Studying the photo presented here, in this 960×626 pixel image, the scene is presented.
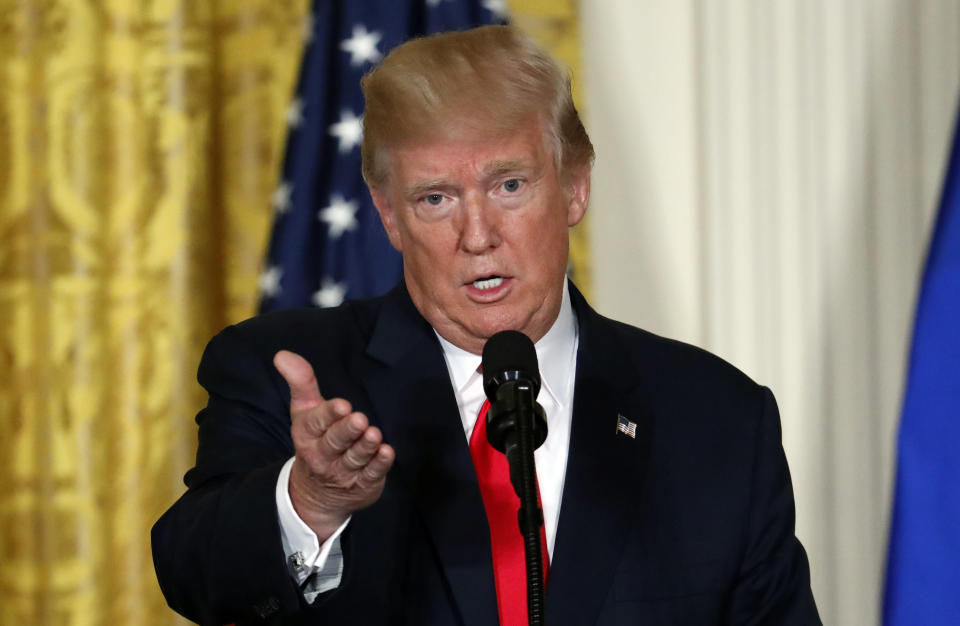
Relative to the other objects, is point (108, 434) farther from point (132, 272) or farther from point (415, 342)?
point (415, 342)

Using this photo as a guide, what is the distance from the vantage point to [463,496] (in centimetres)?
177

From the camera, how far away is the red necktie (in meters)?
1.73

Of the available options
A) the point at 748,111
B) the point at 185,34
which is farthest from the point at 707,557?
the point at 185,34

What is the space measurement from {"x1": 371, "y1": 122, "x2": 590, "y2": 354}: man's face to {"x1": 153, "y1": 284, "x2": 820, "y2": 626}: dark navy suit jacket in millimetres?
83

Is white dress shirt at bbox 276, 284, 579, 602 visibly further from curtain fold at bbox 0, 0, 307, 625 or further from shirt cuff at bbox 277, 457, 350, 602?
Result: curtain fold at bbox 0, 0, 307, 625

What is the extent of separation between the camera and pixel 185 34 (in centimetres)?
326

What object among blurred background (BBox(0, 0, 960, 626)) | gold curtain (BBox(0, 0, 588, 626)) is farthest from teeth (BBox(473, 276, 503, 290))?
gold curtain (BBox(0, 0, 588, 626))

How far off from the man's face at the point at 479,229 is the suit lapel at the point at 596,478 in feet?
0.47

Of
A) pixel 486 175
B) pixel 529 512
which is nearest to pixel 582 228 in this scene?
pixel 486 175

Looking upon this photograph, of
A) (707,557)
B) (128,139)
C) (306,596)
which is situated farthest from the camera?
(128,139)

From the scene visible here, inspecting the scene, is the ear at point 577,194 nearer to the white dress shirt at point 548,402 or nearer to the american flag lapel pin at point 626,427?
the white dress shirt at point 548,402

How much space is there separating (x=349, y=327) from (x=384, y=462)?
2.45ft

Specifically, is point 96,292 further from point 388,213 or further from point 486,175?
point 486,175

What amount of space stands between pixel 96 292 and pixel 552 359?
1.65m
